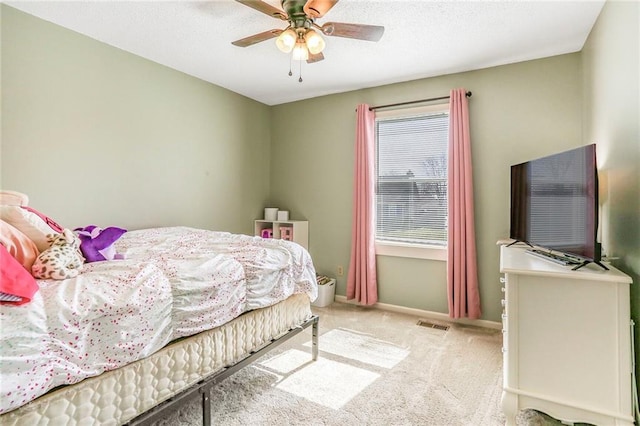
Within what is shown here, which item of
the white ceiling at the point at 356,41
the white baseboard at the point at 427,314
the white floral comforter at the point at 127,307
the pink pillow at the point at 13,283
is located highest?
the white ceiling at the point at 356,41

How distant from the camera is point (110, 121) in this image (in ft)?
8.78

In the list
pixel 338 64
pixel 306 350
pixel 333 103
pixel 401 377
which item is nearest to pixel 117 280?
pixel 306 350

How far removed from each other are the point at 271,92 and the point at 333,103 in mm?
778

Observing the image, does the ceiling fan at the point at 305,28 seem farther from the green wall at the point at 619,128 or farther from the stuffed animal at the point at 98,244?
the stuffed animal at the point at 98,244

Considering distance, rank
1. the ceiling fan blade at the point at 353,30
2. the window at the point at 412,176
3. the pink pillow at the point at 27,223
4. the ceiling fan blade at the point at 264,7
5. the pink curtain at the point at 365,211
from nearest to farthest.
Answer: the pink pillow at the point at 27,223, the ceiling fan blade at the point at 264,7, the ceiling fan blade at the point at 353,30, the window at the point at 412,176, the pink curtain at the point at 365,211

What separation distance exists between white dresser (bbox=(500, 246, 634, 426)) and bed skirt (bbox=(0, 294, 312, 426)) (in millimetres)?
1387

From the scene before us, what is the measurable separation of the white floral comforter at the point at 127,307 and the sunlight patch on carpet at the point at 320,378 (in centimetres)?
59

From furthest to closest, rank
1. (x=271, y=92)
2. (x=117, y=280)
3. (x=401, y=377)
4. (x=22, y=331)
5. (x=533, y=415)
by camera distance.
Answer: (x=271, y=92) → (x=401, y=377) → (x=533, y=415) → (x=117, y=280) → (x=22, y=331)

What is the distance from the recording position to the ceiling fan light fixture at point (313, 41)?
1975mm

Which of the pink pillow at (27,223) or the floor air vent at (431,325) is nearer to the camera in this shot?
the pink pillow at (27,223)

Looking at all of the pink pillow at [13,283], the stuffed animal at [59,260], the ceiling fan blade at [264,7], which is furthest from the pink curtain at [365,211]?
the pink pillow at [13,283]

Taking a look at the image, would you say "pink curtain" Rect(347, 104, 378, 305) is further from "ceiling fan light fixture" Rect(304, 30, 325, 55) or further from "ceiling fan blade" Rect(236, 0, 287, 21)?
"ceiling fan blade" Rect(236, 0, 287, 21)

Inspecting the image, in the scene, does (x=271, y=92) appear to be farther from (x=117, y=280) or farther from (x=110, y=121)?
(x=117, y=280)

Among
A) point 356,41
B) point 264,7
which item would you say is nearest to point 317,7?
point 264,7
